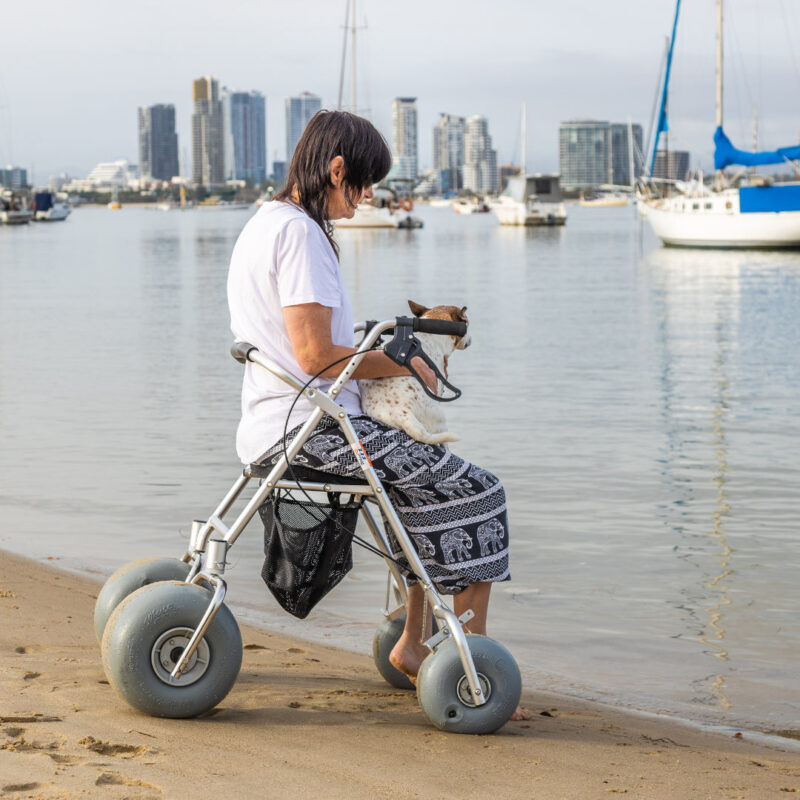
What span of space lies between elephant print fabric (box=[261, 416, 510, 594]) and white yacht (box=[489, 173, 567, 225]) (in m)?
88.2

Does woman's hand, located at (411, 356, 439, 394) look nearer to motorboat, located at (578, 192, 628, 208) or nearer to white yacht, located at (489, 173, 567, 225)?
Result: white yacht, located at (489, 173, 567, 225)

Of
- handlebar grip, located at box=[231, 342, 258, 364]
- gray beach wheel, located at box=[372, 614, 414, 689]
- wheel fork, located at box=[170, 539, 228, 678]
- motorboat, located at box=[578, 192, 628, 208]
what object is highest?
motorboat, located at box=[578, 192, 628, 208]

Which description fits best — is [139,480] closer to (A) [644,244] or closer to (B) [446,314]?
(B) [446,314]

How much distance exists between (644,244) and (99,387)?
54092 millimetres

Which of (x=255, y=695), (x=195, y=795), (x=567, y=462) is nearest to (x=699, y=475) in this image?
(x=567, y=462)

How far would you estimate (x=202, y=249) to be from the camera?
61.3m

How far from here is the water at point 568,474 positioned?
5.36m

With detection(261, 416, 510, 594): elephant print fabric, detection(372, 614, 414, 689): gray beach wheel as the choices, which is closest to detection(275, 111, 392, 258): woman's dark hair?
detection(261, 416, 510, 594): elephant print fabric

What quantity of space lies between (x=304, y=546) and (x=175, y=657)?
0.49 m

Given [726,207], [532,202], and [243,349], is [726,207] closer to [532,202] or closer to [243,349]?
[532,202]

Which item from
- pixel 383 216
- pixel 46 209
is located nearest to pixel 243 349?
pixel 383 216

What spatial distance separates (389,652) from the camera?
14.1 ft

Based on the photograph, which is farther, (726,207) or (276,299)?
(726,207)

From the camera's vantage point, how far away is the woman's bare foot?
4074mm
